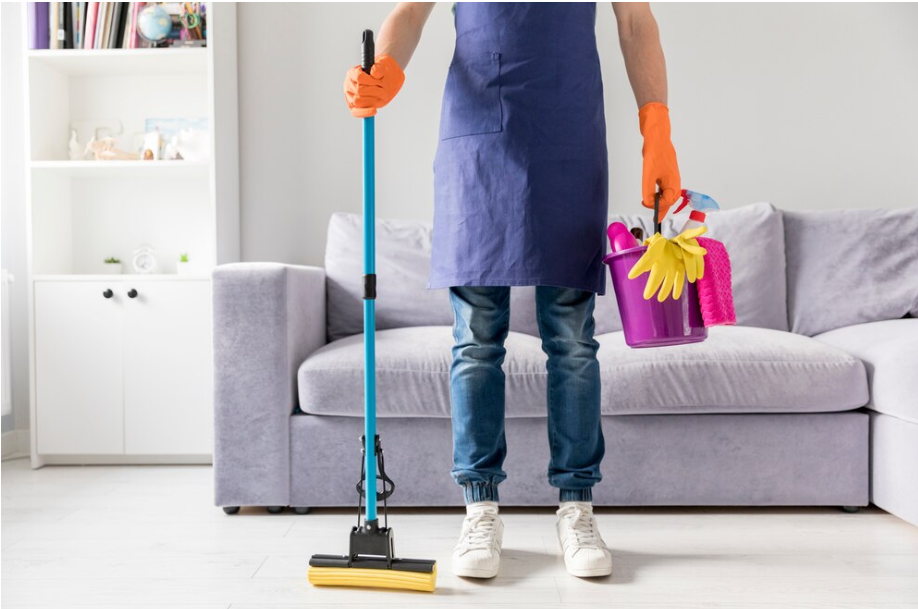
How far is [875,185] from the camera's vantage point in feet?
8.39

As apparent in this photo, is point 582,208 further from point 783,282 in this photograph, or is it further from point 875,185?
point 875,185

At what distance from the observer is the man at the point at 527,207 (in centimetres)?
134

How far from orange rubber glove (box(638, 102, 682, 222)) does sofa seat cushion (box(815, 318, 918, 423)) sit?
26.0 inches

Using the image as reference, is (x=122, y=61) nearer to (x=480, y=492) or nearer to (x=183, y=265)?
(x=183, y=265)

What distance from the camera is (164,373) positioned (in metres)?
2.28

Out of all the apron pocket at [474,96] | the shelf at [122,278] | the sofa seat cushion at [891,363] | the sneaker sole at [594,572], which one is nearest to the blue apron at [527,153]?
the apron pocket at [474,96]

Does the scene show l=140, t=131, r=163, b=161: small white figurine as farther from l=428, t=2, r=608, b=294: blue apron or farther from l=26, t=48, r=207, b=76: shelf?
l=428, t=2, r=608, b=294: blue apron

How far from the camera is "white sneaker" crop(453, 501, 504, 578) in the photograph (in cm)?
130

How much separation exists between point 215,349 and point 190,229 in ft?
3.34

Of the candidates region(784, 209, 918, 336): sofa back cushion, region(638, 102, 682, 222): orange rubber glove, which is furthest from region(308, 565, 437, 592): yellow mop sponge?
region(784, 209, 918, 336): sofa back cushion

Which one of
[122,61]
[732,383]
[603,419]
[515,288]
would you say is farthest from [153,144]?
[732,383]

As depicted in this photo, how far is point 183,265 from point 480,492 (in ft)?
5.18

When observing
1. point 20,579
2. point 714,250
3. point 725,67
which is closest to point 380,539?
point 20,579

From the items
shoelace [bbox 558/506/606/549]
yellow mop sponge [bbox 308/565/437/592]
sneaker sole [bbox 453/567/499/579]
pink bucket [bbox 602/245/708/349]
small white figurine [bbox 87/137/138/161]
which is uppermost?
small white figurine [bbox 87/137/138/161]
